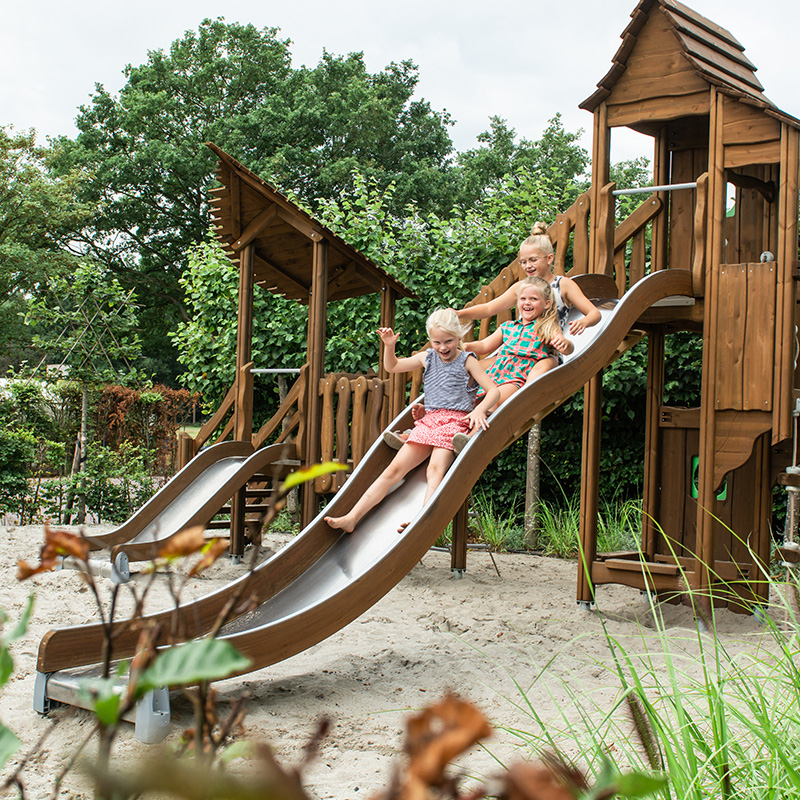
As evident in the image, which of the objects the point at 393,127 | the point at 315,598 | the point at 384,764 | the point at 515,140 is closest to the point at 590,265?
the point at 315,598

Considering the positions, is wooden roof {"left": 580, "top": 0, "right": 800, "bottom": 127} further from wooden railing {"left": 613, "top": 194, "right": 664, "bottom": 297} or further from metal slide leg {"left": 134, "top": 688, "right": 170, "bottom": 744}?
metal slide leg {"left": 134, "top": 688, "right": 170, "bottom": 744}

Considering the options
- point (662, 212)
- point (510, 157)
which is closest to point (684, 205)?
point (662, 212)

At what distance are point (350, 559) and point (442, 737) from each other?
4385 mm

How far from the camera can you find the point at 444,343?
5.31 metres

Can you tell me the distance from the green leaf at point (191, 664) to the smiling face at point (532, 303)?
518cm

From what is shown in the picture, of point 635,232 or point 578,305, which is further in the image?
point 635,232

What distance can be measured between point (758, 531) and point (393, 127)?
22.0 metres

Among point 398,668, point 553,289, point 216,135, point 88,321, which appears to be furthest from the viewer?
point 216,135

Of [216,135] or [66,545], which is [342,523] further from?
[216,135]

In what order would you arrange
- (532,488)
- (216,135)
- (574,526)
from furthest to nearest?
(216,135), (532,488), (574,526)

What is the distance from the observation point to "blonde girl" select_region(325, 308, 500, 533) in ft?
16.0

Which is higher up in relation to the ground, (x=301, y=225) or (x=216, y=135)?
(x=216, y=135)

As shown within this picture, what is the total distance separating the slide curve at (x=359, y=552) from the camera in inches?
142

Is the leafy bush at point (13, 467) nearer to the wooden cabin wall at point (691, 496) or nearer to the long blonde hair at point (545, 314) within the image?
the long blonde hair at point (545, 314)
